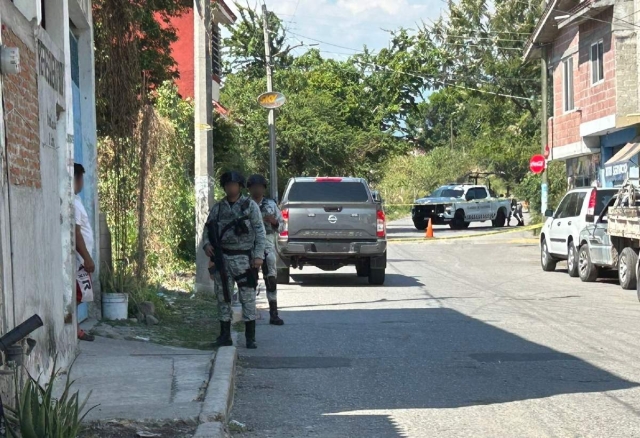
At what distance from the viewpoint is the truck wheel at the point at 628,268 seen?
58.2 ft

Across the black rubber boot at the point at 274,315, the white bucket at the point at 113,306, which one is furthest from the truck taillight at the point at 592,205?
the white bucket at the point at 113,306

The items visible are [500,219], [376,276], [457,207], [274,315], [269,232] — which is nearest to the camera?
[274,315]

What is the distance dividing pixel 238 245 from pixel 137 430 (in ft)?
14.1

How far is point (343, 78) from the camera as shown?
57469 millimetres

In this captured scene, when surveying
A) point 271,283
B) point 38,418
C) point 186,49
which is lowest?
point 38,418

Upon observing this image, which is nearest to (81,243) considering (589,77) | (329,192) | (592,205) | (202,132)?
(202,132)

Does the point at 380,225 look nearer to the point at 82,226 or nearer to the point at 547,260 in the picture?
the point at 547,260

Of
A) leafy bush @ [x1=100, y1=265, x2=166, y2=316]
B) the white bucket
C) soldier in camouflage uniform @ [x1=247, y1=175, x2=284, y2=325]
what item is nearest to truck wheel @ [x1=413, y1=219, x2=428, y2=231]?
soldier in camouflage uniform @ [x1=247, y1=175, x2=284, y2=325]

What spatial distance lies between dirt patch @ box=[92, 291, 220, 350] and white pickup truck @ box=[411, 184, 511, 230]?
28.6 m

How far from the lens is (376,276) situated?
1941 centimetres

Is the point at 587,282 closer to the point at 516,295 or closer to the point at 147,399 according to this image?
Result: the point at 516,295

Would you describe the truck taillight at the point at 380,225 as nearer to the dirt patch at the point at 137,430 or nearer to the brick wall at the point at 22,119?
the brick wall at the point at 22,119

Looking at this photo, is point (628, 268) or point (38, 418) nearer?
point (38, 418)

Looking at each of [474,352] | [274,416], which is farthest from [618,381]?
[274,416]
